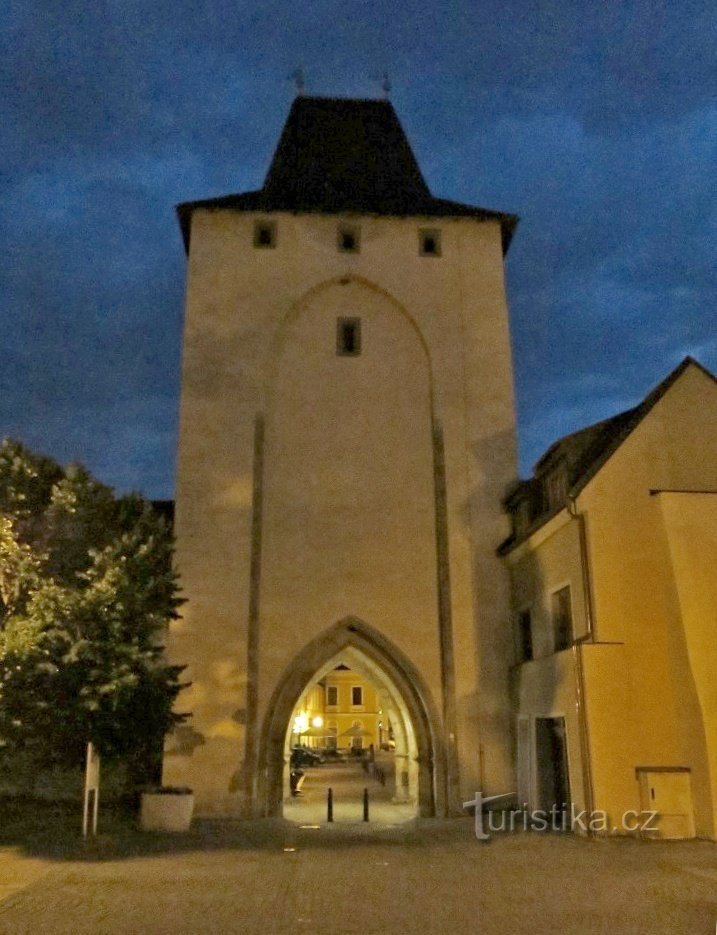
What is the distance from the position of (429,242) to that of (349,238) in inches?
87.7

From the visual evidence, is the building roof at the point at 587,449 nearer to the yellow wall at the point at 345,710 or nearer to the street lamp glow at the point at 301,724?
the street lamp glow at the point at 301,724

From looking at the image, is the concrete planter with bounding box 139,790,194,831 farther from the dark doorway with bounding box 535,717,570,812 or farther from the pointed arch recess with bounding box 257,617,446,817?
the dark doorway with bounding box 535,717,570,812

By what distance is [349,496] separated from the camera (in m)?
21.3

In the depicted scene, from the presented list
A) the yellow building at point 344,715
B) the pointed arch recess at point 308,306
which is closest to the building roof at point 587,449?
the pointed arch recess at point 308,306

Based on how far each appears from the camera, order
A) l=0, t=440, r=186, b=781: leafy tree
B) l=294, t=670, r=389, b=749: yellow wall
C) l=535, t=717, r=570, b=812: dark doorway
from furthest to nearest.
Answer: l=294, t=670, r=389, b=749: yellow wall < l=535, t=717, r=570, b=812: dark doorway < l=0, t=440, r=186, b=781: leafy tree

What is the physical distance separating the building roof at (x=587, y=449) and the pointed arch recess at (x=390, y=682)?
3968mm

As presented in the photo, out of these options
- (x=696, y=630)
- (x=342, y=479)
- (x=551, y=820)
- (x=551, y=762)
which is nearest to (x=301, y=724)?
(x=342, y=479)

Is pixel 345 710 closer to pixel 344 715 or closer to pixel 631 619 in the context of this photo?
pixel 344 715

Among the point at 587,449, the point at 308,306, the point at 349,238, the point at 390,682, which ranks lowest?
the point at 390,682

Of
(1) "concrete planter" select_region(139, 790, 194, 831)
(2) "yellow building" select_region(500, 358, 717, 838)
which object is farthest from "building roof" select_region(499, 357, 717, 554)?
(1) "concrete planter" select_region(139, 790, 194, 831)

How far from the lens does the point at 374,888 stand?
36.6 ft

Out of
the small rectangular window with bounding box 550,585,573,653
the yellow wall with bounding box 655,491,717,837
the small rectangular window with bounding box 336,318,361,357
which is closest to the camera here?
the yellow wall with bounding box 655,491,717,837

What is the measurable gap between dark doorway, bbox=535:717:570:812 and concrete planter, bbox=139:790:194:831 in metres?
7.44

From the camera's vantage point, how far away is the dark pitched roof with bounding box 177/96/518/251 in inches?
940
